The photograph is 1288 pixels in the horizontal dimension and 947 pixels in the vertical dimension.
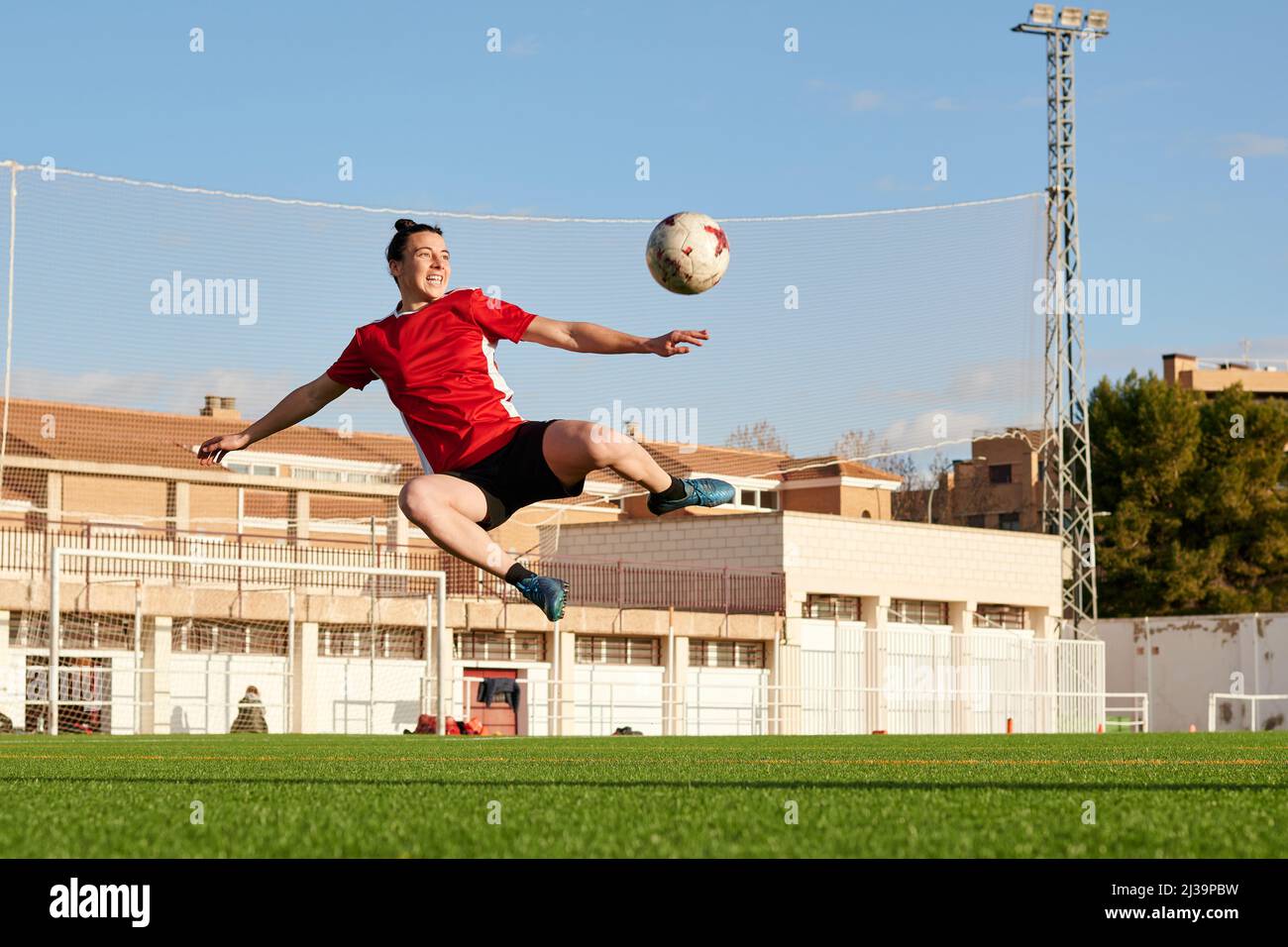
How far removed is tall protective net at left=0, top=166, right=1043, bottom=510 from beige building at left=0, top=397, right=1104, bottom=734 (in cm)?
118

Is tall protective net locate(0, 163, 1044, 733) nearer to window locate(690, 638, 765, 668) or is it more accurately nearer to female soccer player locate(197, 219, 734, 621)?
window locate(690, 638, 765, 668)

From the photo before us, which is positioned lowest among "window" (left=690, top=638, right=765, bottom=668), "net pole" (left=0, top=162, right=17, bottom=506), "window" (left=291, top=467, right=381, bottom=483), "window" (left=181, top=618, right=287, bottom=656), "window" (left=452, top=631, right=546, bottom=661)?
"window" (left=690, top=638, right=765, bottom=668)

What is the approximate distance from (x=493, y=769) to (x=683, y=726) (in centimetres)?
3146

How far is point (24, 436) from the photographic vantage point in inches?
1159

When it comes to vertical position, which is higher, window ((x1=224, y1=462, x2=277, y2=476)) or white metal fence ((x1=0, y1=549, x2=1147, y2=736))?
window ((x1=224, y1=462, x2=277, y2=476))

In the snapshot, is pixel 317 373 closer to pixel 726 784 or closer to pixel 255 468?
pixel 255 468

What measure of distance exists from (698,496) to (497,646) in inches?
1254

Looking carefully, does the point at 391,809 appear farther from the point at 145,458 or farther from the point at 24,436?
the point at 145,458

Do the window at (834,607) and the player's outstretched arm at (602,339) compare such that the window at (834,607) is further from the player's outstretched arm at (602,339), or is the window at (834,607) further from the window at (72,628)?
the player's outstretched arm at (602,339)

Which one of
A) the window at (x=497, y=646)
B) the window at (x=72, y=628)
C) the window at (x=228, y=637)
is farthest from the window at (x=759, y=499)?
the window at (x=72, y=628)

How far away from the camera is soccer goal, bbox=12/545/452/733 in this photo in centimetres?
3114

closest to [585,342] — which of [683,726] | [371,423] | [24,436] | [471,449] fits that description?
[471,449]

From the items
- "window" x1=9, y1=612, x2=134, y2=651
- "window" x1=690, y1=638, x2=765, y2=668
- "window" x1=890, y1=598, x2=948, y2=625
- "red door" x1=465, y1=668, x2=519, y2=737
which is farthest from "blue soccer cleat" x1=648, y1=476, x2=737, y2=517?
"window" x1=890, y1=598, x2=948, y2=625

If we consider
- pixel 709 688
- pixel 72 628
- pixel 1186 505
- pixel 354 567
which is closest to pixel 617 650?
pixel 709 688
